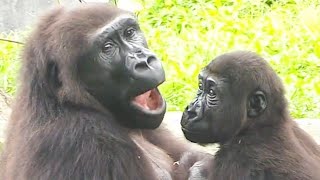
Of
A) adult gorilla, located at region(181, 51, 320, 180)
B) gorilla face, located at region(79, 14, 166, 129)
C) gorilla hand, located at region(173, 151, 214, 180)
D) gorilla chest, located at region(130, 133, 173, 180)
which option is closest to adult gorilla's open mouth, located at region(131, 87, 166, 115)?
gorilla face, located at region(79, 14, 166, 129)

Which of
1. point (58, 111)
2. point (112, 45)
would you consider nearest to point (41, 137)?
point (58, 111)

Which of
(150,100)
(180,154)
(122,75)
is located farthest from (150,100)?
(180,154)

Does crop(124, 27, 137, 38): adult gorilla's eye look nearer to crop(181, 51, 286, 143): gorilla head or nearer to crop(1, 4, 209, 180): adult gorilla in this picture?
crop(1, 4, 209, 180): adult gorilla

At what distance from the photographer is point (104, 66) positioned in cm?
383

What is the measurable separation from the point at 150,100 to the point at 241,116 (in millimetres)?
532

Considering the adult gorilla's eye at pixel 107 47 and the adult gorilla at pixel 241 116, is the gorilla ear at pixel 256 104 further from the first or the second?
the adult gorilla's eye at pixel 107 47

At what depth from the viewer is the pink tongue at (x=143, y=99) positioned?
12.7 ft

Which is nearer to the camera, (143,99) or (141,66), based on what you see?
(141,66)

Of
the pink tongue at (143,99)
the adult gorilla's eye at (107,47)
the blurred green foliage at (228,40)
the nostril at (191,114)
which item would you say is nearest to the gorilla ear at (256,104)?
the nostril at (191,114)

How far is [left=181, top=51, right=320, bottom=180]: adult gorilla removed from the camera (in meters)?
4.06

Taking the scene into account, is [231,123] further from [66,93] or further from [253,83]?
[66,93]

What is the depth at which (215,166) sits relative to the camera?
408 cm

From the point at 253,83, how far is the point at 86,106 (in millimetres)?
887

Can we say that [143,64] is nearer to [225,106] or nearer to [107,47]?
[107,47]
